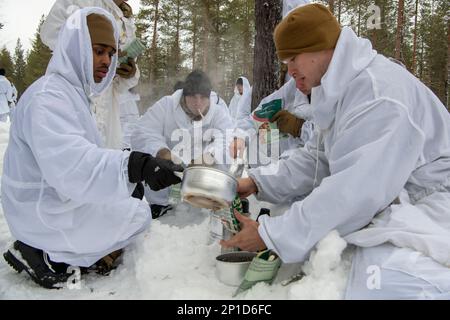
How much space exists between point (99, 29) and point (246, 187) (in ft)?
4.88

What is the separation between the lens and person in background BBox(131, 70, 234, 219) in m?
4.27

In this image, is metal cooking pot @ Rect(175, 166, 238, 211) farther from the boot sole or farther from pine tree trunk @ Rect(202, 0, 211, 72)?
pine tree trunk @ Rect(202, 0, 211, 72)

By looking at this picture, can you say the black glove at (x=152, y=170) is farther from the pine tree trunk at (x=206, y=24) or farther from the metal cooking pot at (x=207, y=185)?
the pine tree trunk at (x=206, y=24)

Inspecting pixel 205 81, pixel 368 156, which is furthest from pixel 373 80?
pixel 205 81

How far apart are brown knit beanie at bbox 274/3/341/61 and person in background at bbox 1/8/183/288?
954mm

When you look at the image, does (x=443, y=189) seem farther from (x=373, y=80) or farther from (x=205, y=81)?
(x=205, y=81)

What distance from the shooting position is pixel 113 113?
156 inches

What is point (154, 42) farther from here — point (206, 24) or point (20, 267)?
point (20, 267)

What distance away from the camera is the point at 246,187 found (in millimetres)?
2742

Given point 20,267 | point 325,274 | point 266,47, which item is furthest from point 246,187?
point 266,47

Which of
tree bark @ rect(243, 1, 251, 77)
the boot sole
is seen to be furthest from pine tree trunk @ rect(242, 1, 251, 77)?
the boot sole

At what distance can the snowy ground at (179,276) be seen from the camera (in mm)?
1893

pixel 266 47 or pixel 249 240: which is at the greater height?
pixel 266 47

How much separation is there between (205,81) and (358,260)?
2853 millimetres
